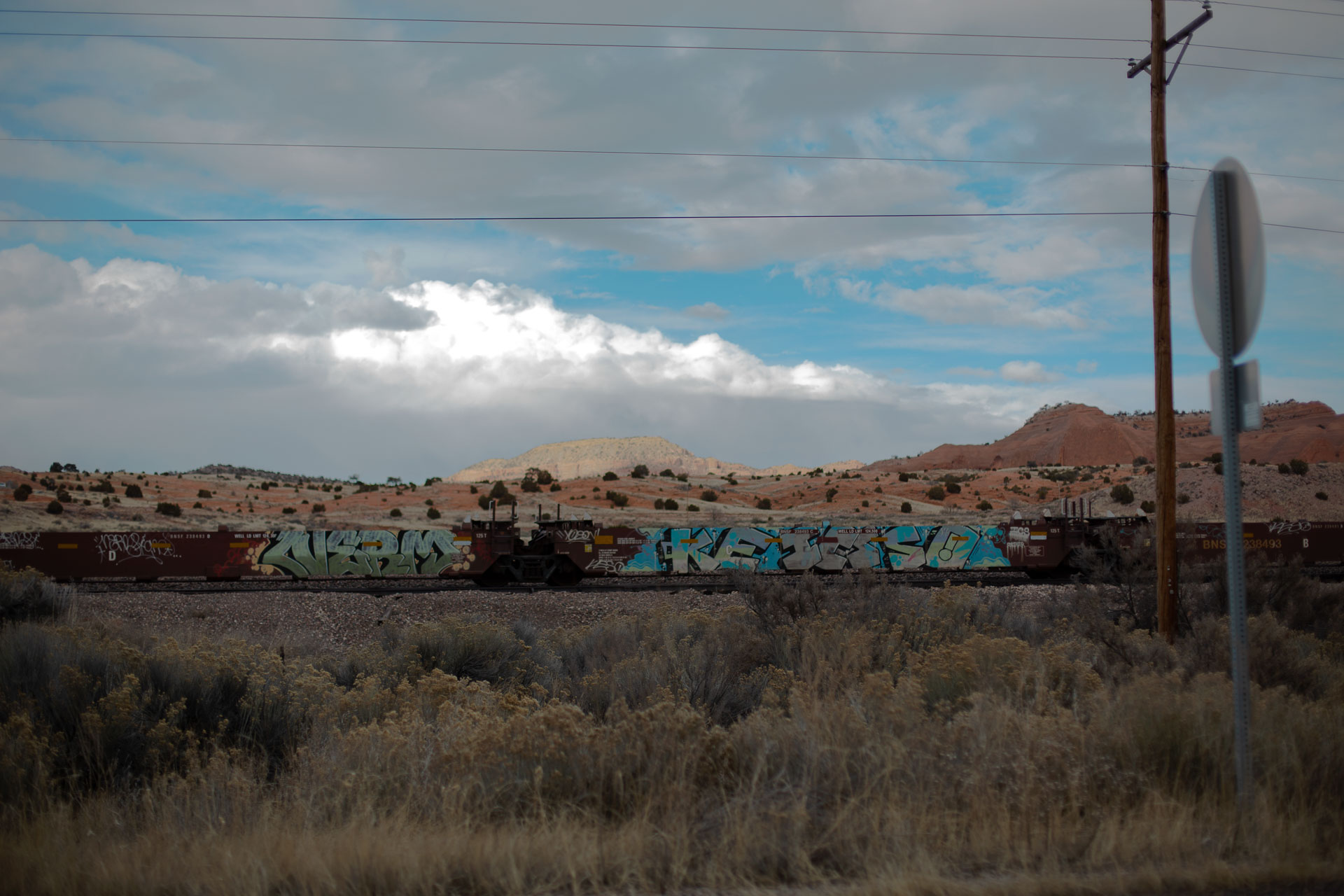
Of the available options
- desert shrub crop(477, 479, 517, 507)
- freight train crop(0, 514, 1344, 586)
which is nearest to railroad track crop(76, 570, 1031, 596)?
freight train crop(0, 514, 1344, 586)

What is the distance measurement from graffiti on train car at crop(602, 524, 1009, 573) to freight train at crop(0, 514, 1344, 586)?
4cm

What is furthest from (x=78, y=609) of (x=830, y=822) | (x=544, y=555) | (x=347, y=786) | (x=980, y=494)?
(x=980, y=494)

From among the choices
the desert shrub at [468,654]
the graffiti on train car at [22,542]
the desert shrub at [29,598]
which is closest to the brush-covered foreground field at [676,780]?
the desert shrub at [468,654]

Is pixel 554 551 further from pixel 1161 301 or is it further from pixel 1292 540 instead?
pixel 1292 540

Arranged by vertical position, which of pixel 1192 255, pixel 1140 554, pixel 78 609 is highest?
pixel 1192 255

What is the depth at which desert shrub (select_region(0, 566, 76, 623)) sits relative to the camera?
17188 millimetres

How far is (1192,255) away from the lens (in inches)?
245

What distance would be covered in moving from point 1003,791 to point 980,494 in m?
87.3

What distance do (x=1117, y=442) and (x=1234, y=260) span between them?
451ft

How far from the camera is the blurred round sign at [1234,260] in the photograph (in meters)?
5.87

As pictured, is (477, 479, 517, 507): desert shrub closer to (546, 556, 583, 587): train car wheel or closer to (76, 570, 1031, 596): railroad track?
(76, 570, 1031, 596): railroad track

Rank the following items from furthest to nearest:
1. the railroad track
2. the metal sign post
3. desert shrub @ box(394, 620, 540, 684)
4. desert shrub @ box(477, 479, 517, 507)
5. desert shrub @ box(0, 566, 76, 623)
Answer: desert shrub @ box(477, 479, 517, 507) < the railroad track < desert shrub @ box(0, 566, 76, 623) < desert shrub @ box(394, 620, 540, 684) < the metal sign post

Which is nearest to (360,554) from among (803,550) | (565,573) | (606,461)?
(565,573)

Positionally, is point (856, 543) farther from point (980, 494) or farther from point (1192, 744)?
point (980, 494)
